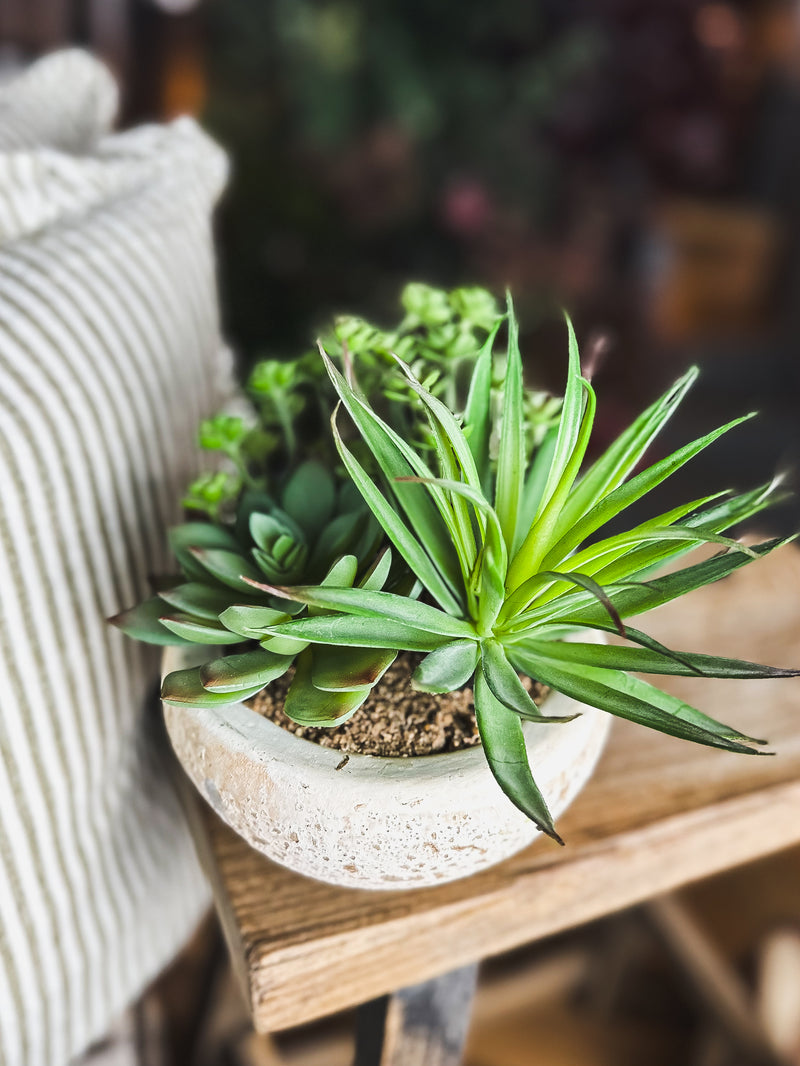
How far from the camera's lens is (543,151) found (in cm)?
184

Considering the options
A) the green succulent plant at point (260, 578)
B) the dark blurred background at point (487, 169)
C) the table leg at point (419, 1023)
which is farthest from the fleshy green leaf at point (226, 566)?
the dark blurred background at point (487, 169)

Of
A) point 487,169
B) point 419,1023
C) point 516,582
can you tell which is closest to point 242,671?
point 516,582

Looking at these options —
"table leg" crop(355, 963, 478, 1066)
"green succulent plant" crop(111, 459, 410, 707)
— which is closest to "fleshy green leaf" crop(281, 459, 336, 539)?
"green succulent plant" crop(111, 459, 410, 707)

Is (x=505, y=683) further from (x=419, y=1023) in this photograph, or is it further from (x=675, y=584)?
(x=419, y=1023)

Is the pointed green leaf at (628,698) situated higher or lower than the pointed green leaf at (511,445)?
lower

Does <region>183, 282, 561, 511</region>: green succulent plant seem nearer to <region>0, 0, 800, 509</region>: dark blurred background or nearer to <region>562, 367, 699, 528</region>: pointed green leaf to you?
<region>562, 367, 699, 528</region>: pointed green leaf

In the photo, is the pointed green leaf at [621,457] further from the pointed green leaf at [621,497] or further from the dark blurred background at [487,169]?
the dark blurred background at [487,169]

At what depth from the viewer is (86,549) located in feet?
1.54

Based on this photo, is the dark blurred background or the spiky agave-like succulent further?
the dark blurred background

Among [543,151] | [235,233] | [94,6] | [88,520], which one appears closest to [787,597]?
[88,520]

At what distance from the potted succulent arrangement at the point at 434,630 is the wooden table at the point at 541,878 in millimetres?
44

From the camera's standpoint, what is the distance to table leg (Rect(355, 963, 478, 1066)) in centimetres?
48

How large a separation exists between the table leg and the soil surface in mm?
180

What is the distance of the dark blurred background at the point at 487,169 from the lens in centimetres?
157
